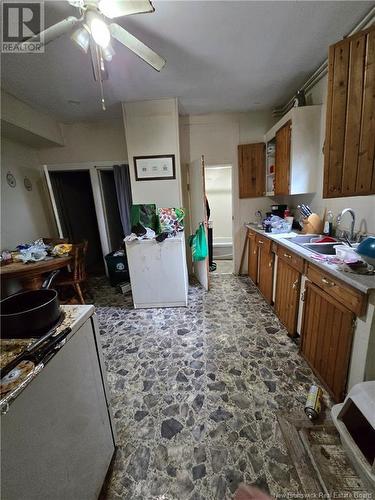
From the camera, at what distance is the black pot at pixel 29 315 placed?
743 millimetres

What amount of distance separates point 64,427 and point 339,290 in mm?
1575

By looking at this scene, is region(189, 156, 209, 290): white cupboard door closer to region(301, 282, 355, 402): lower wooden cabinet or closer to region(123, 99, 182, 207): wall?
region(123, 99, 182, 207): wall

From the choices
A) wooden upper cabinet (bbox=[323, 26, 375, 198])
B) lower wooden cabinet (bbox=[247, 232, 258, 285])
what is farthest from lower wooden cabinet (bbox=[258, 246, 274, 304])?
wooden upper cabinet (bbox=[323, 26, 375, 198])

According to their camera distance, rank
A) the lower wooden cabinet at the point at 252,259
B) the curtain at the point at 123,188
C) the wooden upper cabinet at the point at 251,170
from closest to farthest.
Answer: the lower wooden cabinet at the point at 252,259 → the wooden upper cabinet at the point at 251,170 → the curtain at the point at 123,188

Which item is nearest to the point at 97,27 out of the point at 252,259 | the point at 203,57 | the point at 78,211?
the point at 203,57

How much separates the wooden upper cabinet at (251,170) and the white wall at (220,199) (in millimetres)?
2252

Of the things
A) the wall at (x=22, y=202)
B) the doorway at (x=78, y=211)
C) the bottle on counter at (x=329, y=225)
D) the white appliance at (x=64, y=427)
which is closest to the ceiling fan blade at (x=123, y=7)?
the white appliance at (x=64, y=427)

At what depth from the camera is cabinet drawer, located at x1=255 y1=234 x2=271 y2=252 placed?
8.38 ft

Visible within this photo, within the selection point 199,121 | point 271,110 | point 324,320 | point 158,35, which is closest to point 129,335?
point 324,320

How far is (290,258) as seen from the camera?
6.45 ft

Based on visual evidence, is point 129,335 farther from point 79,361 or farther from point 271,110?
point 271,110

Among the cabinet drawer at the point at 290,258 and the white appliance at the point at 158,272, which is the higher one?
the cabinet drawer at the point at 290,258

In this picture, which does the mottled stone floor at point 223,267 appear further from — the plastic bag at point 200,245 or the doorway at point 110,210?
the doorway at point 110,210

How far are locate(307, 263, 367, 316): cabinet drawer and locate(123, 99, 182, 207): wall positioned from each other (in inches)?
81.3
